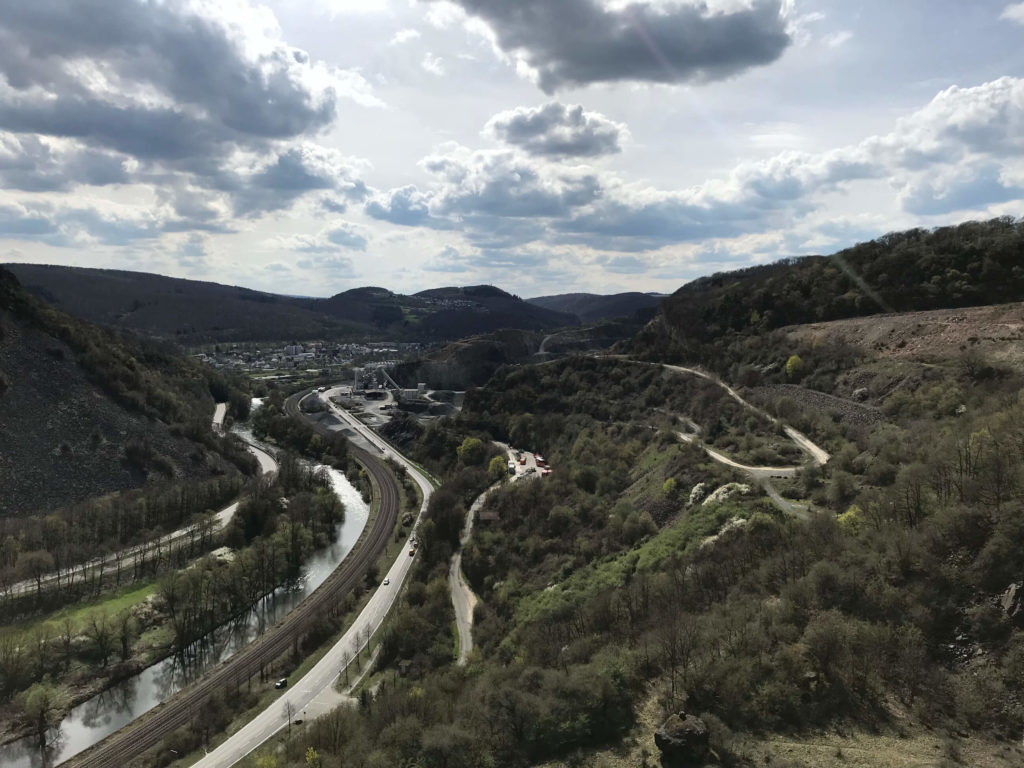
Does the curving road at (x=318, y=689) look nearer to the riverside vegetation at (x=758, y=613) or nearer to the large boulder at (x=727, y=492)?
the riverside vegetation at (x=758, y=613)

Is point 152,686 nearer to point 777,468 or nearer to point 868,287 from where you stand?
point 777,468

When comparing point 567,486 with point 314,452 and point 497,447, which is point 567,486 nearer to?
point 497,447

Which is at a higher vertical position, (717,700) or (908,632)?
(908,632)

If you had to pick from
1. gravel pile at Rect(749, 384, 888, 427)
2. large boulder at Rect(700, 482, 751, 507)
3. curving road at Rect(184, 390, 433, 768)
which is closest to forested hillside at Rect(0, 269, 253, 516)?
curving road at Rect(184, 390, 433, 768)

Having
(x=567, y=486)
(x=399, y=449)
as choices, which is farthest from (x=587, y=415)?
(x=399, y=449)

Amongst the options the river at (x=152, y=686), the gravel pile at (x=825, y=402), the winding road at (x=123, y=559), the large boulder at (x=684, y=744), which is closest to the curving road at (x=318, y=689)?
the river at (x=152, y=686)

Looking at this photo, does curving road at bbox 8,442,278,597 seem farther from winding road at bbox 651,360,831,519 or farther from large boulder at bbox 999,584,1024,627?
large boulder at bbox 999,584,1024,627

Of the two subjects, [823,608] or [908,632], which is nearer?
[908,632]

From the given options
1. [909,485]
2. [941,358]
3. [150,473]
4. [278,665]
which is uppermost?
[941,358]
